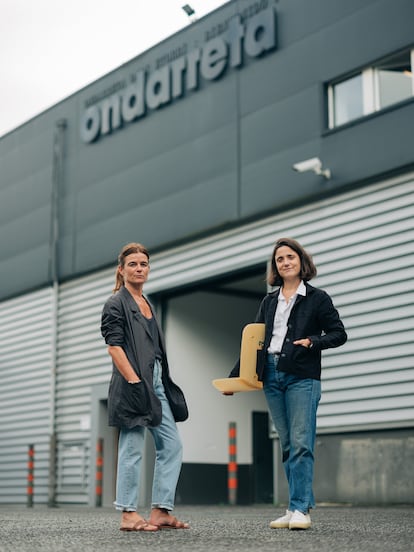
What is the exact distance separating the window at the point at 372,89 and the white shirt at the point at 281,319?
244 inches

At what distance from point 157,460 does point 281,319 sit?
116 cm

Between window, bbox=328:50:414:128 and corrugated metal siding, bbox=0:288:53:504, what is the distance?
24.6 feet

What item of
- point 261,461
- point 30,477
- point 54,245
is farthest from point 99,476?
point 54,245

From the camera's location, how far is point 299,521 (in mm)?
5895

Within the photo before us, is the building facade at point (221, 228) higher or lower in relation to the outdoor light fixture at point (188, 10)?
lower

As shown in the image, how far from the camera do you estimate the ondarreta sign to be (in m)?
14.1

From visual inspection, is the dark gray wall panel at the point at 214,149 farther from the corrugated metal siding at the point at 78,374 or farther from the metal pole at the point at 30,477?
the metal pole at the point at 30,477

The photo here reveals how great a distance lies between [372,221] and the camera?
39.8 feet

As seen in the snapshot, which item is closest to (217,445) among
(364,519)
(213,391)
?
(213,391)

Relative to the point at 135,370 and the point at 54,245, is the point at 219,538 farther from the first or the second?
the point at 54,245

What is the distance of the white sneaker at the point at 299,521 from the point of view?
19.3 ft

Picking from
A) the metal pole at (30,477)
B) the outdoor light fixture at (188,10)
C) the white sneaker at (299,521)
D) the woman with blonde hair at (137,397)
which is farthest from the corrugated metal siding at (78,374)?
the white sneaker at (299,521)

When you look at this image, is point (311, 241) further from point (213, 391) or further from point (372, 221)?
point (213, 391)

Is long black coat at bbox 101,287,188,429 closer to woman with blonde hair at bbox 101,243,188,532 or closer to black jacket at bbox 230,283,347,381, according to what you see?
woman with blonde hair at bbox 101,243,188,532
